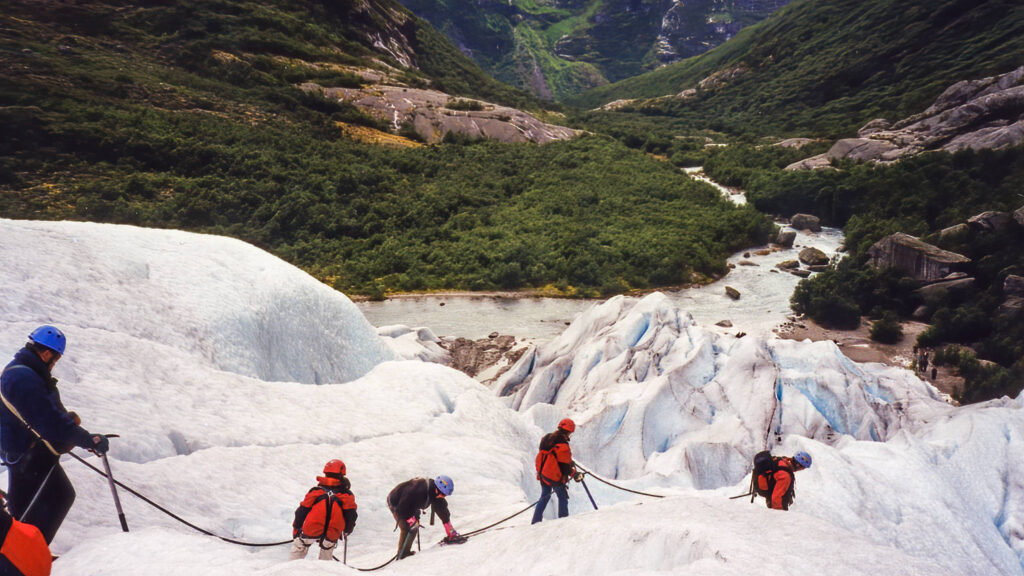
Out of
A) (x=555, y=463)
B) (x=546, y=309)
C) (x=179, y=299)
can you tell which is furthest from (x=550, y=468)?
(x=546, y=309)

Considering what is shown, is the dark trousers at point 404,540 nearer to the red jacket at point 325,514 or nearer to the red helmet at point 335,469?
the red jacket at point 325,514

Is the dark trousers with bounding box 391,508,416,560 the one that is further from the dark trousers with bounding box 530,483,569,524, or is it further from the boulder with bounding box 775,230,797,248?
the boulder with bounding box 775,230,797,248

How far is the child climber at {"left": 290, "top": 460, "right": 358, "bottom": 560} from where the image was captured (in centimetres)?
632

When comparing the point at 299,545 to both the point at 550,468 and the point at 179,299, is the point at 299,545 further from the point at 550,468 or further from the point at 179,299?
the point at 179,299

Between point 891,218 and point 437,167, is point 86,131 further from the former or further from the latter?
point 891,218

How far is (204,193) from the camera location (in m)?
42.7

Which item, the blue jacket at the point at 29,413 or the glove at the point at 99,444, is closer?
the blue jacket at the point at 29,413

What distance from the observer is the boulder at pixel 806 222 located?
54375mm

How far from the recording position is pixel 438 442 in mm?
11484

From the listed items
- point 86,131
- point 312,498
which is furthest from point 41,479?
point 86,131

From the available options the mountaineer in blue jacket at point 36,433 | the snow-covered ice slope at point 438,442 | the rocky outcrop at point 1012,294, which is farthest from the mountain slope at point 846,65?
the mountaineer in blue jacket at point 36,433

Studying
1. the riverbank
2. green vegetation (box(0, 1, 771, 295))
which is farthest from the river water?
green vegetation (box(0, 1, 771, 295))

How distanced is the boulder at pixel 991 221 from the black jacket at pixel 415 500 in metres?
45.1

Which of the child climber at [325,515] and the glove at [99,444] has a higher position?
the glove at [99,444]
